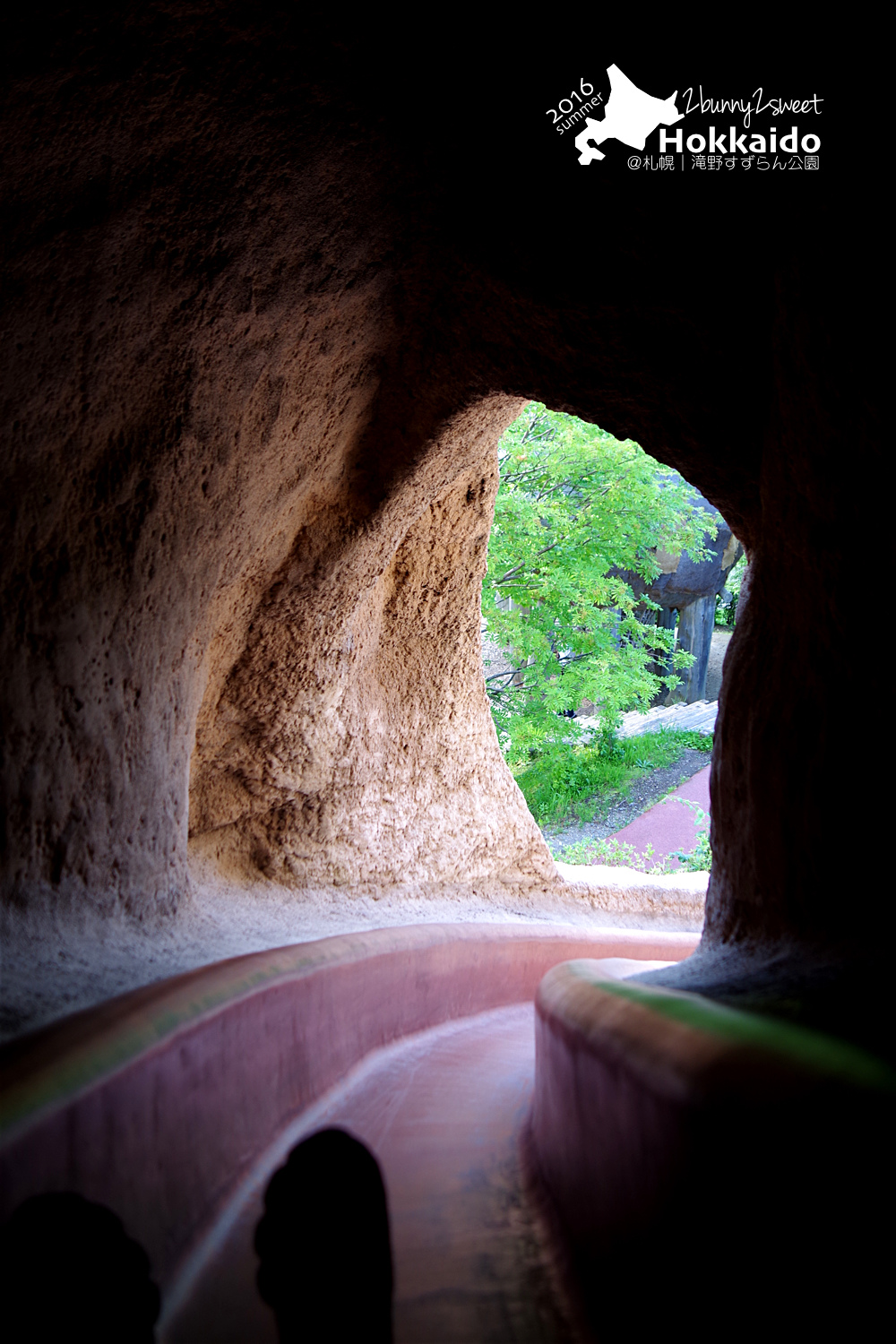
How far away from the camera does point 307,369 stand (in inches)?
160

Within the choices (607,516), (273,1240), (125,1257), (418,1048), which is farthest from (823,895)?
(607,516)

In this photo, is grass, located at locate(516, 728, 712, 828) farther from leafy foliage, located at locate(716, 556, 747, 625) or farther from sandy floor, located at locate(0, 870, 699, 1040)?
sandy floor, located at locate(0, 870, 699, 1040)

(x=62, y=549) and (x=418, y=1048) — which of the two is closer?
(x=62, y=549)

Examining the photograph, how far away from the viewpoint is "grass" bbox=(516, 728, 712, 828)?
50.2 feet

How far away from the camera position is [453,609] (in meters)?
6.64

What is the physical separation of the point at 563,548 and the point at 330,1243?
33.0 feet

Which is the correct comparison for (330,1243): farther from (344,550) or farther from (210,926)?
(344,550)

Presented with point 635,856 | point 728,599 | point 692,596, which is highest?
point 728,599

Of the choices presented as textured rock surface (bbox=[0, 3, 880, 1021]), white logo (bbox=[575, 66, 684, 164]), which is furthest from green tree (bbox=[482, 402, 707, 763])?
white logo (bbox=[575, 66, 684, 164])

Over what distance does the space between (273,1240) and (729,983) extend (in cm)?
144

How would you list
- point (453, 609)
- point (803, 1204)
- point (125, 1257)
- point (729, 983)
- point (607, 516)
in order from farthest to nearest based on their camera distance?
point (607, 516) < point (453, 609) < point (729, 983) < point (125, 1257) < point (803, 1204)

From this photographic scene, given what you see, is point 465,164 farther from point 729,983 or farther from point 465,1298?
point 465,1298

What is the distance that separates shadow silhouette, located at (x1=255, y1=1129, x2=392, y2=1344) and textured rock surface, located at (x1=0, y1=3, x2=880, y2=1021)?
4.72 ft

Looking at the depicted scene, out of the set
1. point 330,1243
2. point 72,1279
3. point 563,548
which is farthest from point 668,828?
point 72,1279
